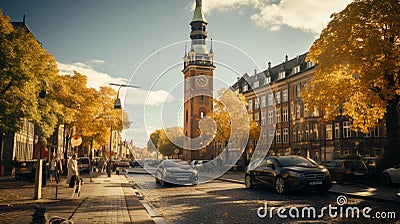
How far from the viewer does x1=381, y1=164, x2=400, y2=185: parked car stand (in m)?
18.7

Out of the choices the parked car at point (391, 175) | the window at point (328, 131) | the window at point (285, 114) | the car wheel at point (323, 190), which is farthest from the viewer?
the window at point (285, 114)

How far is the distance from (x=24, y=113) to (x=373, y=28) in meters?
20.8

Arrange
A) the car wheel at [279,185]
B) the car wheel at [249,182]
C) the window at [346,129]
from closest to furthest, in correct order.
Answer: the car wheel at [279,185] < the car wheel at [249,182] < the window at [346,129]

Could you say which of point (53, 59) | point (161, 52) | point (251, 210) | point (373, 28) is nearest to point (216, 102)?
point (53, 59)

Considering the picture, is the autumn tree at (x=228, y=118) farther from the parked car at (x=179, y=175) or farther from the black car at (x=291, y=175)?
the black car at (x=291, y=175)

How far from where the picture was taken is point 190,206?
11.7 metres

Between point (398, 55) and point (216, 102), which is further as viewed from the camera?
point (216, 102)

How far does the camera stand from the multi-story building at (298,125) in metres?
45.9

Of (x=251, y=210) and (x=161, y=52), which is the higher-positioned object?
(x=161, y=52)

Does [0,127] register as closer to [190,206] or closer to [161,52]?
[161,52]

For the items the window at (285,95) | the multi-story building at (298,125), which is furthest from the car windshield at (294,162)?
the window at (285,95)

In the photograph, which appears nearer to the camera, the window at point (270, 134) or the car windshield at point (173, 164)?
the car windshield at point (173, 164)

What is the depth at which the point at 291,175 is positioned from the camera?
14.4 meters

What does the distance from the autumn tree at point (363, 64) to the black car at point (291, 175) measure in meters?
7.45
